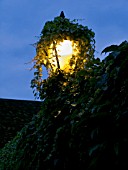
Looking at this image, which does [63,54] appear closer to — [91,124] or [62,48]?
[62,48]

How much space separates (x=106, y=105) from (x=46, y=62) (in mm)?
2913

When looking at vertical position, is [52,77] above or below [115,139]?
above

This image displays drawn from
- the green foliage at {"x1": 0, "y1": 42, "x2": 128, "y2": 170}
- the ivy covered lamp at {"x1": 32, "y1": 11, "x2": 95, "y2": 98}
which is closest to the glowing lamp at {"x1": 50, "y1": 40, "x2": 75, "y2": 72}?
the ivy covered lamp at {"x1": 32, "y1": 11, "x2": 95, "y2": 98}

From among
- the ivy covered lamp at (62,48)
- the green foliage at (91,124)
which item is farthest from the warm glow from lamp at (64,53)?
the green foliage at (91,124)

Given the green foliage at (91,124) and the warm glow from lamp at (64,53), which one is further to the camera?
the warm glow from lamp at (64,53)

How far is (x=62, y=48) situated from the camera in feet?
16.6

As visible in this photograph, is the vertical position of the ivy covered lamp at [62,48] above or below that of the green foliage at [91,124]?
above

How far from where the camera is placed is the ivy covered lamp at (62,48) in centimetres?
498

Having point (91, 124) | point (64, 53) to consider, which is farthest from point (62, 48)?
point (91, 124)

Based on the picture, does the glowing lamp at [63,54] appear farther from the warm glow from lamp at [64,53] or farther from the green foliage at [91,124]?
the green foliage at [91,124]

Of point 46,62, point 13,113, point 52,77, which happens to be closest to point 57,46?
point 46,62

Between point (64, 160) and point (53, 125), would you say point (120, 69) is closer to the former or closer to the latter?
point (64, 160)

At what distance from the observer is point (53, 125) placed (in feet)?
12.0

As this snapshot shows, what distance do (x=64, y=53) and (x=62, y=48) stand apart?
81 mm
